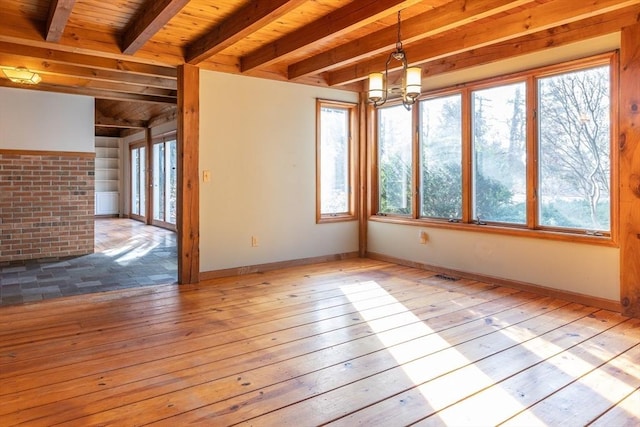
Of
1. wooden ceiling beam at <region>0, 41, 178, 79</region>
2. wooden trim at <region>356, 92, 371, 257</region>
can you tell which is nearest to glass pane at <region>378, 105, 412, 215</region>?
wooden trim at <region>356, 92, 371, 257</region>

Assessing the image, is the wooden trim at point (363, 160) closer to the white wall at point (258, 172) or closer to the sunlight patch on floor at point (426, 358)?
the white wall at point (258, 172)

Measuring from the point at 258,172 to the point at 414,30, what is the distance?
2364 mm

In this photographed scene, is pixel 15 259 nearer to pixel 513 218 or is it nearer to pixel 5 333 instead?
pixel 5 333

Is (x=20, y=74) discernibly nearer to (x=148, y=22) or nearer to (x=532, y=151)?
(x=148, y=22)

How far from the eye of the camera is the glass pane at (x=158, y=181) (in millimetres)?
9938

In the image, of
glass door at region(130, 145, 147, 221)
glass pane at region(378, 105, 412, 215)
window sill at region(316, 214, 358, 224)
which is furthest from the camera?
glass door at region(130, 145, 147, 221)

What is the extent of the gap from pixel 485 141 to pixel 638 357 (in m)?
2.62

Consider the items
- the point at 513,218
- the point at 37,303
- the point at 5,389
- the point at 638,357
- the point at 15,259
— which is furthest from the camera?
the point at 15,259

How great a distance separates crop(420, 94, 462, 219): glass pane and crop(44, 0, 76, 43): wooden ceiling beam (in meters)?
3.78

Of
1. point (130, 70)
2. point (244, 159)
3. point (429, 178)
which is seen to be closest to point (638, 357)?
point (429, 178)

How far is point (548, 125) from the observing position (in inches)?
164

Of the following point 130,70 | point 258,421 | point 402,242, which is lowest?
point 258,421

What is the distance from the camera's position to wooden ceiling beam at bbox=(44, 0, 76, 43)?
3113mm

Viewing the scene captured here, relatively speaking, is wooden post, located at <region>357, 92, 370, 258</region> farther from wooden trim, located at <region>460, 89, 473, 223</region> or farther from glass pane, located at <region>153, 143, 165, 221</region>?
glass pane, located at <region>153, 143, 165, 221</region>
